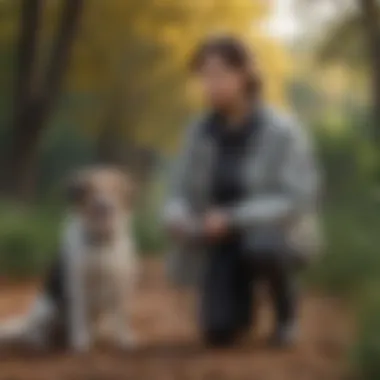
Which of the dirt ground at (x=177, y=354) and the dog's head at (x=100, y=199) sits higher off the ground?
the dog's head at (x=100, y=199)

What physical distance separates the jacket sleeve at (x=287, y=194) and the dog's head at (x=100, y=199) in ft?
0.51

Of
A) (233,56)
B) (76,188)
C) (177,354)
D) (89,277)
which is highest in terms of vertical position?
(233,56)

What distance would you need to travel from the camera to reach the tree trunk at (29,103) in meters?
1.50

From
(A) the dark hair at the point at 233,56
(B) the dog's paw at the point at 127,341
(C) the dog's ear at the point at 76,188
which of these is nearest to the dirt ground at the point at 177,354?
(B) the dog's paw at the point at 127,341

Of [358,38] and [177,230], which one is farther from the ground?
[358,38]

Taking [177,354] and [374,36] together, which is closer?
[177,354]

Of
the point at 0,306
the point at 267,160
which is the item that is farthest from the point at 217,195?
the point at 0,306

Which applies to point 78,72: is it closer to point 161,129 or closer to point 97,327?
point 161,129

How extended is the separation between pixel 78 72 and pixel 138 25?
0.11 meters

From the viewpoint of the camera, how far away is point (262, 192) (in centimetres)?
146

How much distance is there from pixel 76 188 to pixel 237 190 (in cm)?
23

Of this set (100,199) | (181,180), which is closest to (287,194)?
(181,180)

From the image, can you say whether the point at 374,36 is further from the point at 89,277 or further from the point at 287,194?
the point at 89,277

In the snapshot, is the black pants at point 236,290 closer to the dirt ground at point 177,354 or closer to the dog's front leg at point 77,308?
the dirt ground at point 177,354
